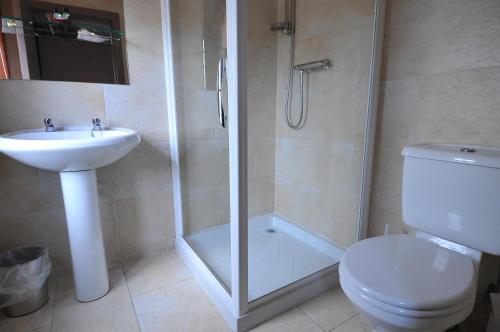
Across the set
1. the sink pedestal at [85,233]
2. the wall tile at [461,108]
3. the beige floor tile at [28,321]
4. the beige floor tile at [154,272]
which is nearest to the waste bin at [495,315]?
the wall tile at [461,108]

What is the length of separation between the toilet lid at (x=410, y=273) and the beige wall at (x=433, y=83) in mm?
→ 454

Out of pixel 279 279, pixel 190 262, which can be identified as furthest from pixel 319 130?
pixel 190 262

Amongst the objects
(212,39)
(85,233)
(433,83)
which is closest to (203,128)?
(212,39)

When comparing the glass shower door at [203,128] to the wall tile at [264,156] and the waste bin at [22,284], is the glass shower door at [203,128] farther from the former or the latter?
the waste bin at [22,284]

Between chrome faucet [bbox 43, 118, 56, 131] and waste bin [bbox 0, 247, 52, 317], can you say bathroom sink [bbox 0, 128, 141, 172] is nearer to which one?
chrome faucet [bbox 43, 118, 56, 131]

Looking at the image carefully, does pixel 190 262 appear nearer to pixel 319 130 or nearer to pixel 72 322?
pixel 72 322

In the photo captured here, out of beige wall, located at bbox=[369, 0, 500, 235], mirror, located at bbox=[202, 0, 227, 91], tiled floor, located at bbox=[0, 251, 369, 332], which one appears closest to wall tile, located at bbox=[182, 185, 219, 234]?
tiled floor, located at bbox=[0, 251, 369, 332]

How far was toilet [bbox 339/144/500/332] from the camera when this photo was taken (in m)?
0.77

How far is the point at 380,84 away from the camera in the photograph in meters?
1.43

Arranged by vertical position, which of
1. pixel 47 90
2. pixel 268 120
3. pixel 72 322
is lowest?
pixel 72 322

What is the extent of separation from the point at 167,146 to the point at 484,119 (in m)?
1.67

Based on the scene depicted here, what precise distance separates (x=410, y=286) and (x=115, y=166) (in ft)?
5.26

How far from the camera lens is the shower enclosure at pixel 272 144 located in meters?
1.22

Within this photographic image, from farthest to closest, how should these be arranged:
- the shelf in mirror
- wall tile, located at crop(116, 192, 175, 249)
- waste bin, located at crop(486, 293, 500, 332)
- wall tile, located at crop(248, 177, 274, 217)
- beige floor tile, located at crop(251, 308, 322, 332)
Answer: wall tile, located at crop(248, 177, 274, 217) → wall tile, located at crop(116, 192, 175, 249) → the shelf in mirror → beige floor tile, located at crop(251, 308, 322, 332) → waste bin, located at crop(486, 293, 500, 332)
